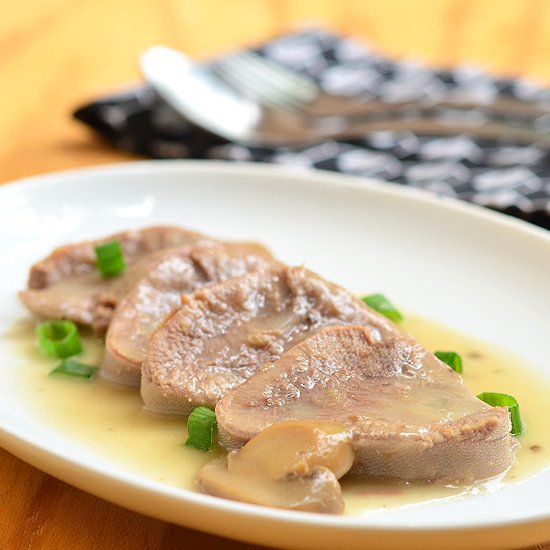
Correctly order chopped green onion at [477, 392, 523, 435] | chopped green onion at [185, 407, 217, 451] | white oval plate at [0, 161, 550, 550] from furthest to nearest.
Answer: white oval plate at [0, 161, 550, 550] < chopped green onion at [477, 392, 523, 435] < chopped green onion at [185, 407, 217, 451]

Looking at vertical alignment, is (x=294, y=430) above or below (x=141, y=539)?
above

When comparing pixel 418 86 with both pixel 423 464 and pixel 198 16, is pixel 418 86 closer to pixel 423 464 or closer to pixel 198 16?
pixel 198 16

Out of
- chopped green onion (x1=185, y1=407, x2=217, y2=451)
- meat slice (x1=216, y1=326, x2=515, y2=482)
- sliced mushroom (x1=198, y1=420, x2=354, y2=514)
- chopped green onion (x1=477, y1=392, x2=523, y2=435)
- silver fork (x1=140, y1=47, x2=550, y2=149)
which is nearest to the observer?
sliced mushroom (x1=198, y1=420, x2=354, y2=514)

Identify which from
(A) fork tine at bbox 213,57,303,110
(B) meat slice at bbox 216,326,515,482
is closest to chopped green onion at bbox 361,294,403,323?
(B) meat slice at bbox 216,326,515,482

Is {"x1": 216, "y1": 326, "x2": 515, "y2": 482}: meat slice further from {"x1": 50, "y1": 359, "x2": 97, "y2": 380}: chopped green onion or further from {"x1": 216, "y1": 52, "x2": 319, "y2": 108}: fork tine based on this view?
{"x1": 216, "y1": 52, "x2": 319, "y2": 108}: fork tine

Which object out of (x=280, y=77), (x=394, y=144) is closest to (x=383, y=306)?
(x=394, y=144)

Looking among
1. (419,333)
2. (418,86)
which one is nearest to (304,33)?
(418,86)
